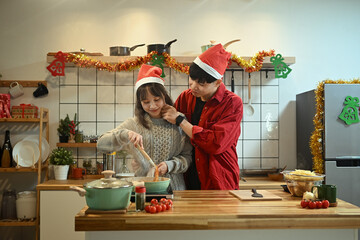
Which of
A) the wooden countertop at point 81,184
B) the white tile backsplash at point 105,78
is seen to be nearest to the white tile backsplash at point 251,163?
the wooden countertop at point 81,184

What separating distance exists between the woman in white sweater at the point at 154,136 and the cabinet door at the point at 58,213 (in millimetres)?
1213

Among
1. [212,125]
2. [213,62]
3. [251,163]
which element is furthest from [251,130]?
[213,62]

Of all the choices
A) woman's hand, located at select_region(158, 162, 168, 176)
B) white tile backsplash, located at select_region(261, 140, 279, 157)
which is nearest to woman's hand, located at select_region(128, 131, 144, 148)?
woman's hand, located at select_region(158, 162, 168, 176)

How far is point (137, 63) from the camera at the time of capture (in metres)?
3.66

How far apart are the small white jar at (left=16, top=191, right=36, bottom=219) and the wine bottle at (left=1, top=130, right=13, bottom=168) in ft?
1.07

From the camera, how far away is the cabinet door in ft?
11.2

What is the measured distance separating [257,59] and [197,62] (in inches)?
54.2

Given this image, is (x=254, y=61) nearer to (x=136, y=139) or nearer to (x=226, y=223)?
(x=136, y=139)

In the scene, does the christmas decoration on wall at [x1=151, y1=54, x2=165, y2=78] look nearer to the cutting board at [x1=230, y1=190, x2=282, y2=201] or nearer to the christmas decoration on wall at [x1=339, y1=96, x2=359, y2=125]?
the christmas decoration on wall at [x1=339, y1=96, x2=359, y2=125]

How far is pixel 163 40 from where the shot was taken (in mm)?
4020

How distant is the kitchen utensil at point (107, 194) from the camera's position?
1699mm

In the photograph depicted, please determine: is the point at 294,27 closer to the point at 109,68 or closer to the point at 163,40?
the point at 163,40

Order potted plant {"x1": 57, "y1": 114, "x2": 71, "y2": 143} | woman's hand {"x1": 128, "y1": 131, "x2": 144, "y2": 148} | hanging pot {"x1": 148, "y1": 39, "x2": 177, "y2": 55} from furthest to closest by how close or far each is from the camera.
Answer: potted plant {"x1": 57, "y1": 114, "x2": 71, "y2": 143}, hanging pot {"x1": 148, "y1": 39, "x2": 177, "y2": 55}, woman's hand {"x1": 128, "y1": 131, "x2": 144, "y2": 148}

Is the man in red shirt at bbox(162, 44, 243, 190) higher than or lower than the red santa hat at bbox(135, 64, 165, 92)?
lower
